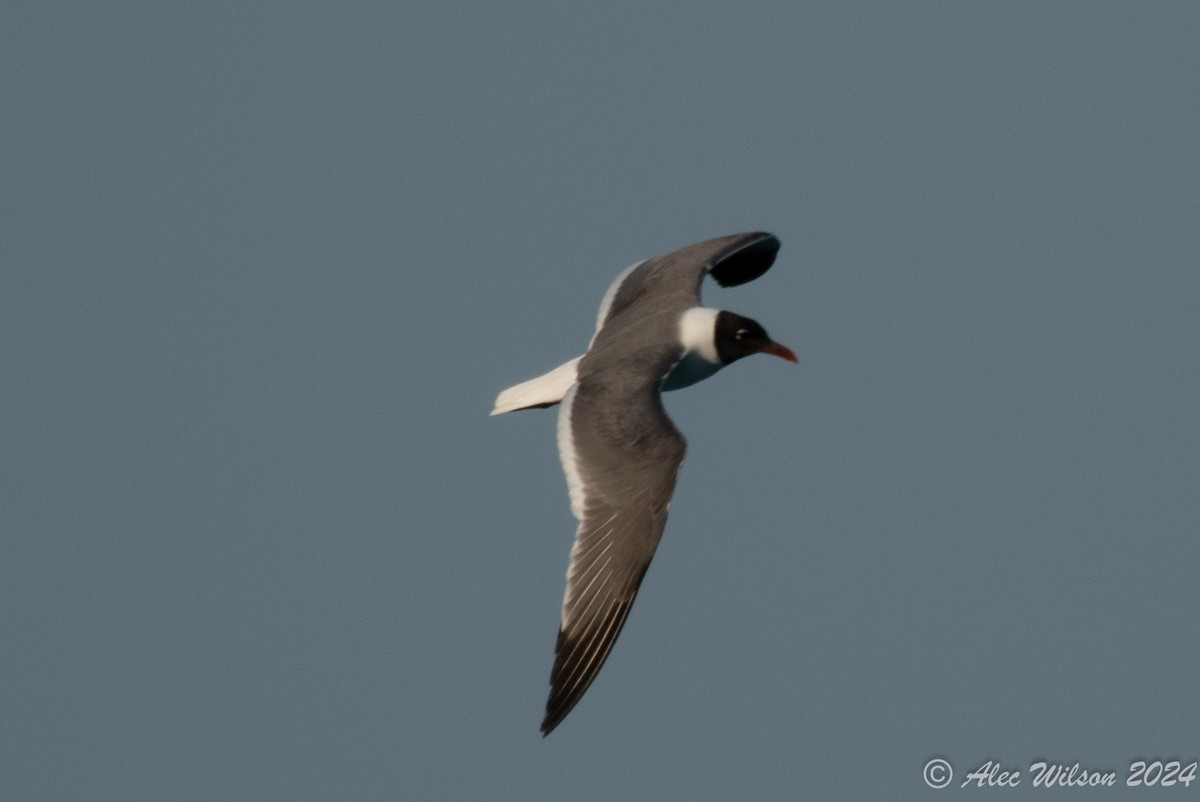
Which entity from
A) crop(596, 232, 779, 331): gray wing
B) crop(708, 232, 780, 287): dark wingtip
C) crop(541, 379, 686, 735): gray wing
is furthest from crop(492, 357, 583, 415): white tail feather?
crop(708, 232, 780, 287): dark wingtip

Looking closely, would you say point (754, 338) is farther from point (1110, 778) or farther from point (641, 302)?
point (1110, 778)

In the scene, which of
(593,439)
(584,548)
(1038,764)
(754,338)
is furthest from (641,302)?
(1038,764)

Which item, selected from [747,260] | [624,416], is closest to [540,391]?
[624,416]

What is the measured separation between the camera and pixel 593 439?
12.6m

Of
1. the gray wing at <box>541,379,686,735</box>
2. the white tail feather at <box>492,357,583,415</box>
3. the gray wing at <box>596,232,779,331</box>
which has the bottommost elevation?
the gray wing at <box>541,379,686,735</box>

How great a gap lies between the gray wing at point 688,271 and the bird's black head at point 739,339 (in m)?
0.45

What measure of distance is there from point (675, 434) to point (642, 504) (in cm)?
62

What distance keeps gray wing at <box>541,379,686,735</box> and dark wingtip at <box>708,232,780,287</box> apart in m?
3.09

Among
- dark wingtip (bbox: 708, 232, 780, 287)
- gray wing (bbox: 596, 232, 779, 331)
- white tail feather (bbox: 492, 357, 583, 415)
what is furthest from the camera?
dark wingtip (bbox: 708, 232, 780, 287)

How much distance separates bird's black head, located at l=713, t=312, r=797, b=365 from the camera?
14.2 m

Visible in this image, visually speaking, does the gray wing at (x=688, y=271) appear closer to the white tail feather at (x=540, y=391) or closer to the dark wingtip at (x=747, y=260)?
the dark wingtip at (x=747, y=260)

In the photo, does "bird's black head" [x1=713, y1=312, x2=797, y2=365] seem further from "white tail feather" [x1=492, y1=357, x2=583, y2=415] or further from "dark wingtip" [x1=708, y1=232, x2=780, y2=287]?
"dark wingtip" [x1=708, y1=232, x2=780, y2=287]

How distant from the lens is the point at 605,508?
39.7 ft

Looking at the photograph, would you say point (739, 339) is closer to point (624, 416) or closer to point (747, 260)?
point (624, 416)
